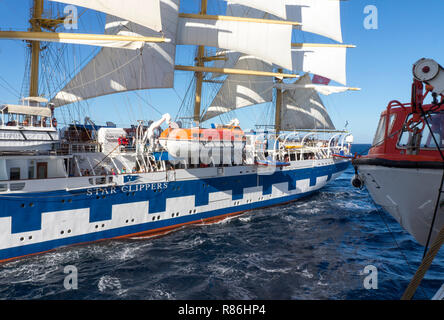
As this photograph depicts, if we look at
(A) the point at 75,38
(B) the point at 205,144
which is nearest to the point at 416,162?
(B) the point at 205,144

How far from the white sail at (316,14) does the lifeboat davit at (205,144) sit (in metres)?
23.3

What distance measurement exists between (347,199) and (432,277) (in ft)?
52.5

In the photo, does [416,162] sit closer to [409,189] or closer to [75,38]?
[409,189]

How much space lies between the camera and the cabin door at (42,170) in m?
14.3

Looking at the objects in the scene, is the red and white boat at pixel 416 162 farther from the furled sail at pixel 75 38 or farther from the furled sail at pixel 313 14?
the furled sail at pixel 313 14

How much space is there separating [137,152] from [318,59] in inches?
1132

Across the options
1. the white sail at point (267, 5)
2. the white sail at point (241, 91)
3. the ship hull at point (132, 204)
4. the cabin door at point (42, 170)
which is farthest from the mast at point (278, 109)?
the cabin door at point (42, 170)

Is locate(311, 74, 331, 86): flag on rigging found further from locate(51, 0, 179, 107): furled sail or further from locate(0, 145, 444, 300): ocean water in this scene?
locate(0, 145, 444, 300): ocean water

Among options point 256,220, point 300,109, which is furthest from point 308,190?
point 300,109

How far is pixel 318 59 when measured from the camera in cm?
3597

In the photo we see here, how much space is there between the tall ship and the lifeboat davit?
2.8 inches

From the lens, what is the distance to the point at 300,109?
36844 mm

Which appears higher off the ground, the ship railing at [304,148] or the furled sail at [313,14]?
the furled sail at [313,14]
